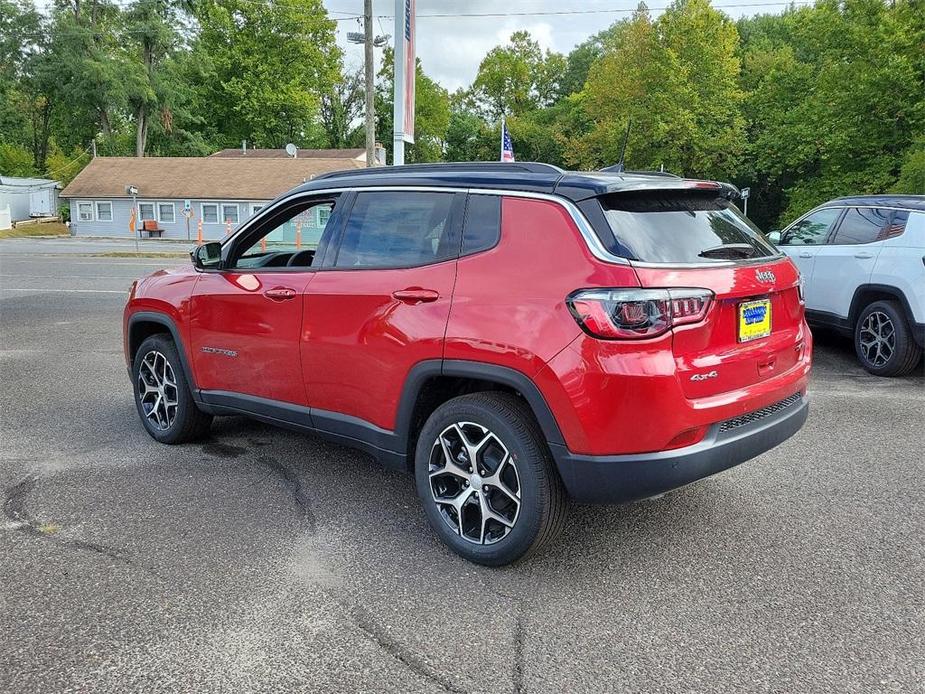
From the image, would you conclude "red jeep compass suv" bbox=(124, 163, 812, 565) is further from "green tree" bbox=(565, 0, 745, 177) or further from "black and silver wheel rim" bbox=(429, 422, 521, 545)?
"green tree" bbox=(565, 0, 745, 177)

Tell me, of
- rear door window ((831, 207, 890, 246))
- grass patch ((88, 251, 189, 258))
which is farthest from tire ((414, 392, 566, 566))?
grass patch ((88, 251, 189, 258))

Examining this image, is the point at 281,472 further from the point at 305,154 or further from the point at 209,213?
the point at 305,154

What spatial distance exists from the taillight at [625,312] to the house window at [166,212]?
4547 centimetres

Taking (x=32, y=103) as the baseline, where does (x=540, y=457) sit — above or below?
below

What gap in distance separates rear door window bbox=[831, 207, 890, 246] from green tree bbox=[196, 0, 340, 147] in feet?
187

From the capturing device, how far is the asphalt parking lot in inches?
104

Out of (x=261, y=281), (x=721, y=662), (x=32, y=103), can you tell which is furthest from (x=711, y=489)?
(x=32, y=103)

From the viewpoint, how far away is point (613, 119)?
135 ft

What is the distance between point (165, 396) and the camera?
16.8 feet

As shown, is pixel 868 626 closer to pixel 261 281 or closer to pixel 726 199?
pixel 726 199

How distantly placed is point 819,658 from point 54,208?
6606 centimetres

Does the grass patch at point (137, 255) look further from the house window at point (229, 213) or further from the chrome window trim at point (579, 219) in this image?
the chrome window trim at point (579, 219)

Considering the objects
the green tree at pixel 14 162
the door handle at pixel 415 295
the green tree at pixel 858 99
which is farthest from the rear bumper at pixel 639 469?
the green tree at pixel 14 162

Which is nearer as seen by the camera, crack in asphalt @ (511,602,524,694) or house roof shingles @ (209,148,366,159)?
crack in asphalt @ (511,602,524,694)
